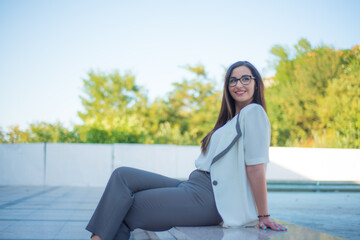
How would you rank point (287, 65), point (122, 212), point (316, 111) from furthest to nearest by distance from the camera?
1. point (287, 65)
2. point (316, 111)
3. point (122, 212)

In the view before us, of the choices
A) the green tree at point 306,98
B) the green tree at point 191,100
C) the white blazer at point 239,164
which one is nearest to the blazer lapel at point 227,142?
the white blazer at point 239,164

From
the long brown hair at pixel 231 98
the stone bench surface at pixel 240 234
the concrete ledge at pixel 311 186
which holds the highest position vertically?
the long brown hair at pixel 231 98

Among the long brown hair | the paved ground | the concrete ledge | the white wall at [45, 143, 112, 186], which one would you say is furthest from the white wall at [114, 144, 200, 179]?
the long brown hair

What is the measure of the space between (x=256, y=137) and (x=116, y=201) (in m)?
0.82

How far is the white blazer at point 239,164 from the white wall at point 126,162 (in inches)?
357

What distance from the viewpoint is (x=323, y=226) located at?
13.7 ft

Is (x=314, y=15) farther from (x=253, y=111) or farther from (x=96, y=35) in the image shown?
(x=253, y=111)

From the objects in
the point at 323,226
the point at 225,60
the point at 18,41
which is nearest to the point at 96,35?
the point at 18,41

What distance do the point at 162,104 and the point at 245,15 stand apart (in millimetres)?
9120

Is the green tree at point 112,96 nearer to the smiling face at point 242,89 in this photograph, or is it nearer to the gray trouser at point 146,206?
the smiling face at point 242,89

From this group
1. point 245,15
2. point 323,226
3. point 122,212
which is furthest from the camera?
point 245,15

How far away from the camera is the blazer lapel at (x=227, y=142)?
77.8 inches

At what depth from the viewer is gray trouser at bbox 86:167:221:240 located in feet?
5.96

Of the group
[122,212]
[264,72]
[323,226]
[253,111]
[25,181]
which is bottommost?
[25,181]
